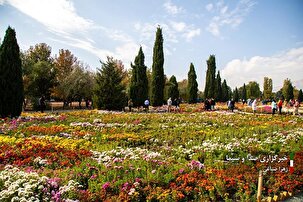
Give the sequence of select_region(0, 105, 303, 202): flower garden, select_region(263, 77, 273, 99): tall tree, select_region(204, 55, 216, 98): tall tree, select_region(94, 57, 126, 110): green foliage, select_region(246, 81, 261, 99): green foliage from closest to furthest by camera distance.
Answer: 1. select_region(0, 105, 303, 202): flower garden
2. select_region(94, 57, 126, 110): green foliage
3. select_region(204, 55, 216, 98): tall tree
4. select_region(263, 77, 273, 99): tall tree
5. select_region(246, 81, 261, 99): green foliage

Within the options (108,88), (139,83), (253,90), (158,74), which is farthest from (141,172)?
(253,90)

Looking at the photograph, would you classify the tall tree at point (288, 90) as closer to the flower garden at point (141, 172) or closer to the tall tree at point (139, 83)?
the tall tree at point (139, 83)

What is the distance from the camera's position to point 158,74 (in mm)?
40531

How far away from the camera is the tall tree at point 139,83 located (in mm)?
37594

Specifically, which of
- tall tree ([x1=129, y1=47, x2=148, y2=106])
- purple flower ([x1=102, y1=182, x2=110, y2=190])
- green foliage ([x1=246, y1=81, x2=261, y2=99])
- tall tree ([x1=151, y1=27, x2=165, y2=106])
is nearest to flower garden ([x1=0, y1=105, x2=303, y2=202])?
purple flower ([x1=102, y1=182, x2=110, y2=190])

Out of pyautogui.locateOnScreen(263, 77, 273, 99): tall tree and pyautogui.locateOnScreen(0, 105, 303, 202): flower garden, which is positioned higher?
pyautogui.locateOnScreen(263, 77, 273, 99): tall tree

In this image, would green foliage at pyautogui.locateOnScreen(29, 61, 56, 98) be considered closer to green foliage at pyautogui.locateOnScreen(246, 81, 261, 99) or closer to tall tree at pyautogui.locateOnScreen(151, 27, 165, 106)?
tall tree at pyautogui.locateOnScreen(151, 27, 165, 106)

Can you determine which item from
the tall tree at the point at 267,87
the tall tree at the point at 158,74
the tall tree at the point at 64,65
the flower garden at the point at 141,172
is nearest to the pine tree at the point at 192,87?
the tall tree at the point at 158,74

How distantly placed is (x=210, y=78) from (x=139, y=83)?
71.0 feet

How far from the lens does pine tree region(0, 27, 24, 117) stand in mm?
18609

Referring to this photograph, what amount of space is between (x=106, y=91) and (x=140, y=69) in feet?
43.5

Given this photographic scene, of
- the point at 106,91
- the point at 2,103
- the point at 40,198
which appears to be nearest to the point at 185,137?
the point at 40,198

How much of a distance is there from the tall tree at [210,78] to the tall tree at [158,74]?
54.6 feet

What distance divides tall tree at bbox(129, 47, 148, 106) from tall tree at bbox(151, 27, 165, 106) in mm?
1543
